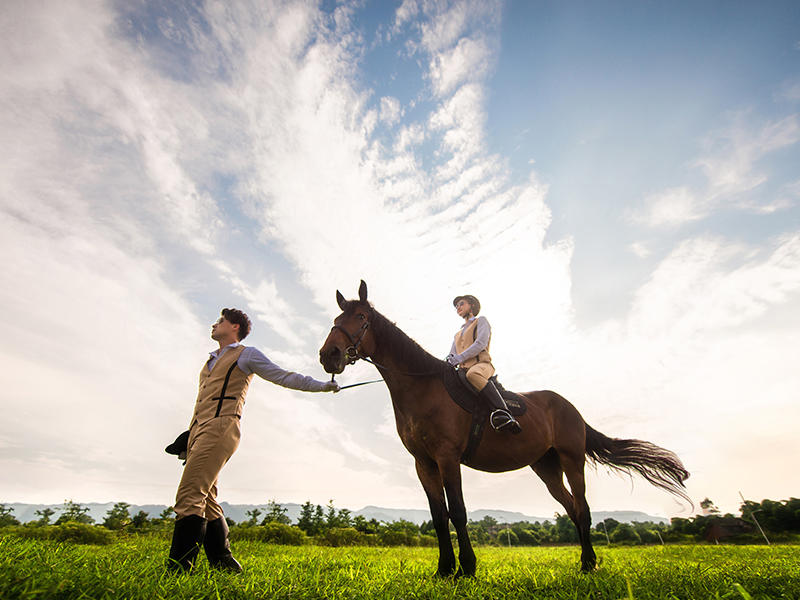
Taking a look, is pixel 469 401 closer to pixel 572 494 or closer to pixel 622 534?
pixel 572 494

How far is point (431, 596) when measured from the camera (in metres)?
3.00

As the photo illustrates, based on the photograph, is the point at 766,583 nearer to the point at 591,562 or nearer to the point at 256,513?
the point at 591,562

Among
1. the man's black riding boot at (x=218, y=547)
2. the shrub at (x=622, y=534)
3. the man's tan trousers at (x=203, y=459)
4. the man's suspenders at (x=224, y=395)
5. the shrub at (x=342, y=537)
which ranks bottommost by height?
the shrub at (x=622, y=534)

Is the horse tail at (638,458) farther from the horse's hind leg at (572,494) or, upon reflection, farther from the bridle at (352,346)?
the bridle at (352,346)

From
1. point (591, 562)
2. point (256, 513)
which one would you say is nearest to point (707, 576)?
point (591, 562)

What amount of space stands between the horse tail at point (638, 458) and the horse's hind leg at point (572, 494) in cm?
105

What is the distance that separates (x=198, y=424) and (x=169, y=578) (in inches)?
49.3

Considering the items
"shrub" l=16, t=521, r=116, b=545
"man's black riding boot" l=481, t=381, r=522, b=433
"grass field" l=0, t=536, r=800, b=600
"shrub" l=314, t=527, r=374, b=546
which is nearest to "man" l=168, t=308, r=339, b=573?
"grass field" l=0, t=536, r=800, b=600

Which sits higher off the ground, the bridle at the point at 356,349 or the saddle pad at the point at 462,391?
the bridle at the point at 356,349

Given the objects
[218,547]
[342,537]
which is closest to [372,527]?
[342,537]

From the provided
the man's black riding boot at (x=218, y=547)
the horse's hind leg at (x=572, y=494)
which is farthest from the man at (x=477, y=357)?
the man's black riding boot at (x=218, y=547)

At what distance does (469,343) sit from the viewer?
19.3ft

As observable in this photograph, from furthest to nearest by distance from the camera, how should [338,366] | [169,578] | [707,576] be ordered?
[338,366], [707,576], [169,578]

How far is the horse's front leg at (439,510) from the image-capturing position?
4.29 meters
